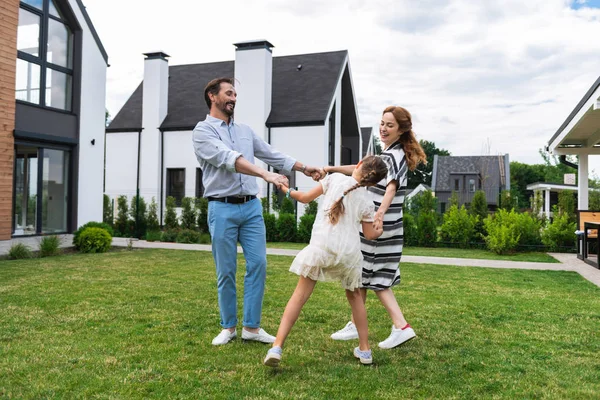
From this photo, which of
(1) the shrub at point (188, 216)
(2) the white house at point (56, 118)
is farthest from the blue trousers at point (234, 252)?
(1) the shrub at point (188, 216)

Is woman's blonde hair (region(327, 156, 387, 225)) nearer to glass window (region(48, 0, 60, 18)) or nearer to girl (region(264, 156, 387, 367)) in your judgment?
girl (region(264, 156, 387, 367))

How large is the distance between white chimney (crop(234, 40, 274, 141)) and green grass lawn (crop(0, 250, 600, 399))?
13.8 m

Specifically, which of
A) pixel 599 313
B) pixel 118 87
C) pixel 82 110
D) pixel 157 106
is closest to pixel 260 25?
pixel 157 106

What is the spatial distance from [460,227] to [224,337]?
38.5 ft

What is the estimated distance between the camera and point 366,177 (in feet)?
11.8

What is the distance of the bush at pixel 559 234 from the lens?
13188mm

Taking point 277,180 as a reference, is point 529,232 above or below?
below

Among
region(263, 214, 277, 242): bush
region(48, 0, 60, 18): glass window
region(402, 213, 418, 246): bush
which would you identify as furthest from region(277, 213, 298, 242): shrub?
region(48, 0, 60, 18): glass window

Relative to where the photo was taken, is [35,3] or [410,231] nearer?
[35,3]

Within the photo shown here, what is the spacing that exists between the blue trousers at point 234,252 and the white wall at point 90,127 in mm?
10980

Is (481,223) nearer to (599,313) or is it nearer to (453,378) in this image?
(599,313)

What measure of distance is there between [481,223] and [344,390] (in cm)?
Result: 1277

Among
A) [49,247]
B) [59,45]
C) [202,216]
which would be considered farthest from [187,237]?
[59,45]

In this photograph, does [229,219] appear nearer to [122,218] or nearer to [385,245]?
[385,245]
